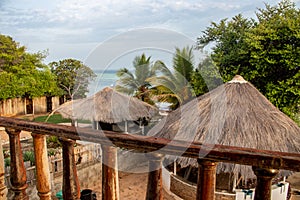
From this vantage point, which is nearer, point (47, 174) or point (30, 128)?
point (30, 128)

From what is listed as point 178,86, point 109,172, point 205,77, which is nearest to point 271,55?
point 205,77

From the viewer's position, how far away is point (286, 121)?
5.59 metres

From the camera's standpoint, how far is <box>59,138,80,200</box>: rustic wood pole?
3.67 ft

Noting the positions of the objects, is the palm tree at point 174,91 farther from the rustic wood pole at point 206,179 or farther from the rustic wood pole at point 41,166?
the rustic wood pole at point 206,179

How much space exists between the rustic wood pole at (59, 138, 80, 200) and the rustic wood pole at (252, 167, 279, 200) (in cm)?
74

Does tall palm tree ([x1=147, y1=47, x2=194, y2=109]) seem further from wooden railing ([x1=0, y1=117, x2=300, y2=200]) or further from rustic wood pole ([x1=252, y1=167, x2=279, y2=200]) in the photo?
rustic wood pole ([x1=252, y1=167, x2=279, y2=200])

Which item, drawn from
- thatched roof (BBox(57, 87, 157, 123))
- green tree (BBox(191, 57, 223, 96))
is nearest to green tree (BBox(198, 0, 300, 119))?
green tree (BBox(191, 57, 223, 96))

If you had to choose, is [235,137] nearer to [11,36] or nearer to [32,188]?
[32,188]

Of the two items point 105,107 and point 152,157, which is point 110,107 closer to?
point 105,107

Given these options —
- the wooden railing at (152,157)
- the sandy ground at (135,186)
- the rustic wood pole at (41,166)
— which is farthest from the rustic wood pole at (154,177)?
the sandy ground at (135,186)

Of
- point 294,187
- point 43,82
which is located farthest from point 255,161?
point 43,82

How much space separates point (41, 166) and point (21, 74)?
16.0 metres

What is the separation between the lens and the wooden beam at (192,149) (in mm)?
692

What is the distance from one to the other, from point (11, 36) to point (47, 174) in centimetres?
1881
